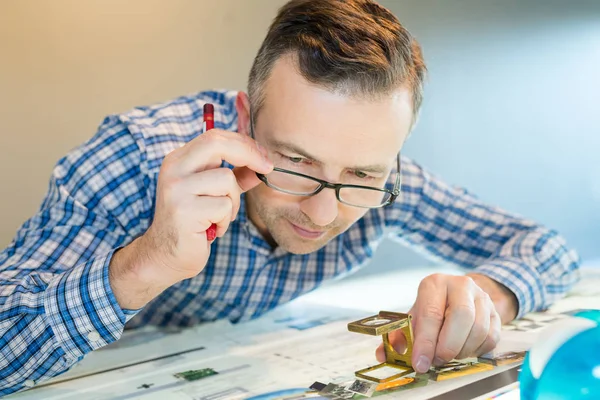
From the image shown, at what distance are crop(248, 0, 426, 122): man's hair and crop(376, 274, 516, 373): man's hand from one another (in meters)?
0.34

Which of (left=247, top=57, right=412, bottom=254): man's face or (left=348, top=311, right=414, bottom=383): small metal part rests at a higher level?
(left=247, top=57, right=412, bottom=254): man's face

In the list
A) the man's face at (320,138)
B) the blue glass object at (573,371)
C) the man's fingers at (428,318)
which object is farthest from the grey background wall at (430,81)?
the blue glass object at (573,371)

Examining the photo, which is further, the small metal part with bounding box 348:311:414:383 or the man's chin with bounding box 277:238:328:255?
the man's chin with bounding box 277:238:328:255

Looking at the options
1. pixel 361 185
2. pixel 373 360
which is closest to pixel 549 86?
pixel 361 185

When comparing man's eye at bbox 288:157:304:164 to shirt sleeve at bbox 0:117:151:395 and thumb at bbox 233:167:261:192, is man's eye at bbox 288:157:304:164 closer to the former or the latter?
thumb at bbox 233:167:261:192

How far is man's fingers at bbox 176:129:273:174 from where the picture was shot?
805mm

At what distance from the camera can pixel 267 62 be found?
109 cm

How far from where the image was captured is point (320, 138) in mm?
976

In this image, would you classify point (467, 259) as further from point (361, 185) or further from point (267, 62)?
point (267, 62)

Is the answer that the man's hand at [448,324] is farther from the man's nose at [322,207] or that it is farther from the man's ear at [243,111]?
the man's ear at [243,111]

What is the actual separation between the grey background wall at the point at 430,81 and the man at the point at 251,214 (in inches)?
16.8

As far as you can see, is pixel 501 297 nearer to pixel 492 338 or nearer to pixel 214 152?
pixel 492 338

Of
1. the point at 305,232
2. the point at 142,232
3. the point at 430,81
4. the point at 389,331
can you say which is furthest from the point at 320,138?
the point at 430,81

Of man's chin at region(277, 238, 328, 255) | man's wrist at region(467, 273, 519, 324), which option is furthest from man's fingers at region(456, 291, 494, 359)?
man's chin at region(277, 238, 328, 255)
